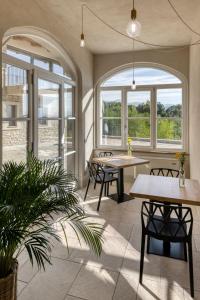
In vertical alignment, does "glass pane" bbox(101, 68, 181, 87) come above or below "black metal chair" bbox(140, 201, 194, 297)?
Answer: above

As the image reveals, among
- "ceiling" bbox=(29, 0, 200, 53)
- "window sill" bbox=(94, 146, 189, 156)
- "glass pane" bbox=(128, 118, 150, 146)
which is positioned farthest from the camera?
"glass pane" bbox=(128, 118, 150, 146)

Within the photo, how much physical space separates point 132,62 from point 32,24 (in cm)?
307

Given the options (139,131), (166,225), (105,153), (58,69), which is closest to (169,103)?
(139,131)

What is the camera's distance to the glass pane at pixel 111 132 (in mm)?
6254

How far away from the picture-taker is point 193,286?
2.06m

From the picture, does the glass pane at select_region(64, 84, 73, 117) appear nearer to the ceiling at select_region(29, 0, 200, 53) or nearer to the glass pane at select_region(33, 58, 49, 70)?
the glass pane at select_region(33, 58, 49, 70)

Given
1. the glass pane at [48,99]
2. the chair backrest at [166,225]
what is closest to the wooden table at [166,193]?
the chair backrest at [166,225]

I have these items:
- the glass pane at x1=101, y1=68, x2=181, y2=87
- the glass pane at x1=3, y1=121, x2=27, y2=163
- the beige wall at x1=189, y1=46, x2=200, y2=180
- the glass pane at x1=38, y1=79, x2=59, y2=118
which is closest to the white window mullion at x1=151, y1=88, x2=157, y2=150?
the glass pane at x1=101, y1=68, x2=181, y2=87

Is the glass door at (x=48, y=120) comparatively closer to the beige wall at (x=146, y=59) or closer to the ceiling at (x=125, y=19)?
the ceiling at (x=125, y=19)

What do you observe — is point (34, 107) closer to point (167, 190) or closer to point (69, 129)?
point (69, 129)

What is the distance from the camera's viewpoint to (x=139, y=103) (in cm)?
605

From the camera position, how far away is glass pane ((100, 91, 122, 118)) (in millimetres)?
6204

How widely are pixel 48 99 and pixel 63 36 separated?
1210 mm

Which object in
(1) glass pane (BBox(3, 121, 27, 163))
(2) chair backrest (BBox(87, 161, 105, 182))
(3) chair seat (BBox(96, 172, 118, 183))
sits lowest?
(3) chair seat (BBox(96, 172, 118, 183))
